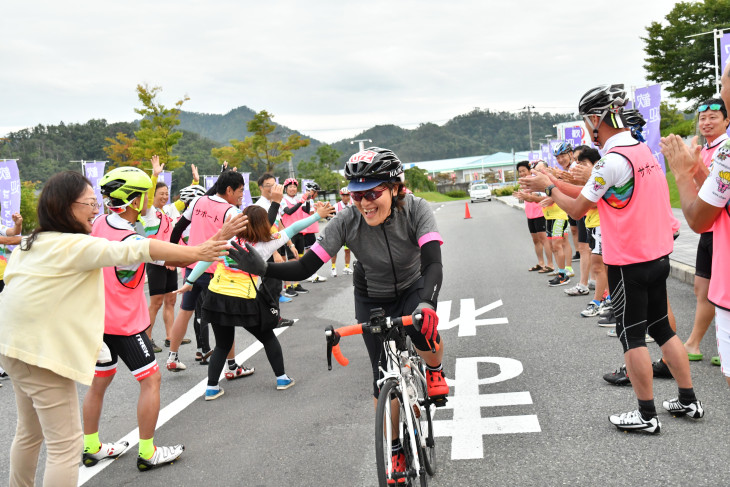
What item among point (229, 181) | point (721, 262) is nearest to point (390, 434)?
point (721, 262)

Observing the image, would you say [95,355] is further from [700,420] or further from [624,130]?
[700,420]

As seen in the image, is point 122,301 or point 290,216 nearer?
point 122,301

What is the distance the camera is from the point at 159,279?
23.5 feet

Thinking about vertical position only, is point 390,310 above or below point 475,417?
above

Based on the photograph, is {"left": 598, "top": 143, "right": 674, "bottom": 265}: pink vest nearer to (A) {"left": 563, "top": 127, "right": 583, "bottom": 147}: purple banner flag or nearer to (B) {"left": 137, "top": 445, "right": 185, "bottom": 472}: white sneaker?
(B) {"left": 137, "top": 445, "right": 185, "bottom": 472}: white sneaker

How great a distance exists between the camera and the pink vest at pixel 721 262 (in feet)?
8.82

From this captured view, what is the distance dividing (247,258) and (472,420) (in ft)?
7.75

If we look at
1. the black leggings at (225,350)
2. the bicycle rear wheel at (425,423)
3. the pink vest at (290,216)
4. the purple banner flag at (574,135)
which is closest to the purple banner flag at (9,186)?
the pink vest at (290,216)

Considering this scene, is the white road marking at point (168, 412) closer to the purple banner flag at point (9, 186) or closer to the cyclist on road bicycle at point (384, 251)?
the cyclist on road bicycle at point (384, 251)

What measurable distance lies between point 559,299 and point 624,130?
16.4 feet

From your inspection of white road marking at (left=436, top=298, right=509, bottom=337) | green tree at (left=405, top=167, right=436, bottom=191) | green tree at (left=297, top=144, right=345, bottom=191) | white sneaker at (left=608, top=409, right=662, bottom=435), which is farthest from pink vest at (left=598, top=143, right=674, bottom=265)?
green tree at (left=405, top=167, right=436, bottom=191)

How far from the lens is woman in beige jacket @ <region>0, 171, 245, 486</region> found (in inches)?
117

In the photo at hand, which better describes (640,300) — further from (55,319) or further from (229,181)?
(229,181)

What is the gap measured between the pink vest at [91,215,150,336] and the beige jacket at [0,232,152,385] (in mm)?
1004
